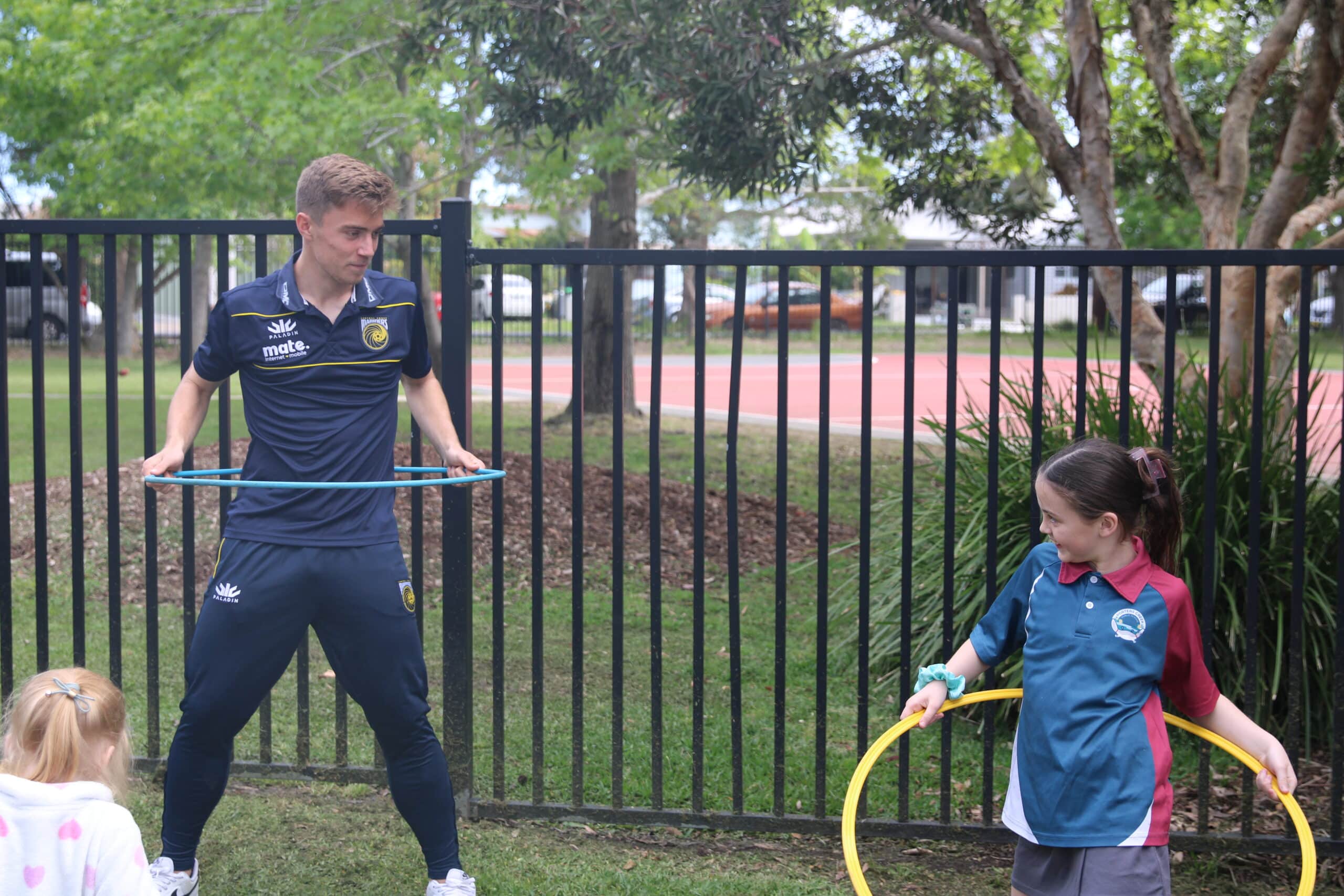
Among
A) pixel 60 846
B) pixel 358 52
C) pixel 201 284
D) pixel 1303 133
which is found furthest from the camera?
pixel 201 284

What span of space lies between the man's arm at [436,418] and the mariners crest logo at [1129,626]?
67.3 inches

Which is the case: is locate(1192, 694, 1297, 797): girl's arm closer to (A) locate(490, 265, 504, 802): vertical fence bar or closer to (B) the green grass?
(B) the green grass

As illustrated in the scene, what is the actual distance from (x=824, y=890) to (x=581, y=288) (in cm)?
195

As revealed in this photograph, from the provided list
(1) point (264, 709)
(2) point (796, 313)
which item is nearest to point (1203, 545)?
(1) point (264, 709)

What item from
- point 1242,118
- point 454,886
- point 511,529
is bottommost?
point 454,886

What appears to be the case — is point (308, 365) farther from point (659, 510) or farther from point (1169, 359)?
point (1169, 359)

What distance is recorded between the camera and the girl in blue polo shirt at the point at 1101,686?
2561 mm

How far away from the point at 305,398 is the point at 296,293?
10.7 inches

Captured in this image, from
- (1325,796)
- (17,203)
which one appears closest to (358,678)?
(1325,796)

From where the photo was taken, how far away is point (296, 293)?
10.7 feet

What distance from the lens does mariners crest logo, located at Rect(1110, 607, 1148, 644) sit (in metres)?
2.63

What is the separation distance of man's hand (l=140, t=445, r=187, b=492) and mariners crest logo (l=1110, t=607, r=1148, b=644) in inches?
87.7

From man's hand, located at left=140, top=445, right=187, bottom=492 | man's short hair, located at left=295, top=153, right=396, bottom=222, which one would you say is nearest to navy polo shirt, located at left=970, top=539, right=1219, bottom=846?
man's short hair, located at left=295, top=153, right=396, bottom=222

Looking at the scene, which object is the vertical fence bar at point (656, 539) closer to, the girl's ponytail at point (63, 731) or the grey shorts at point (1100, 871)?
the grey shorts at point (1100, 871)
